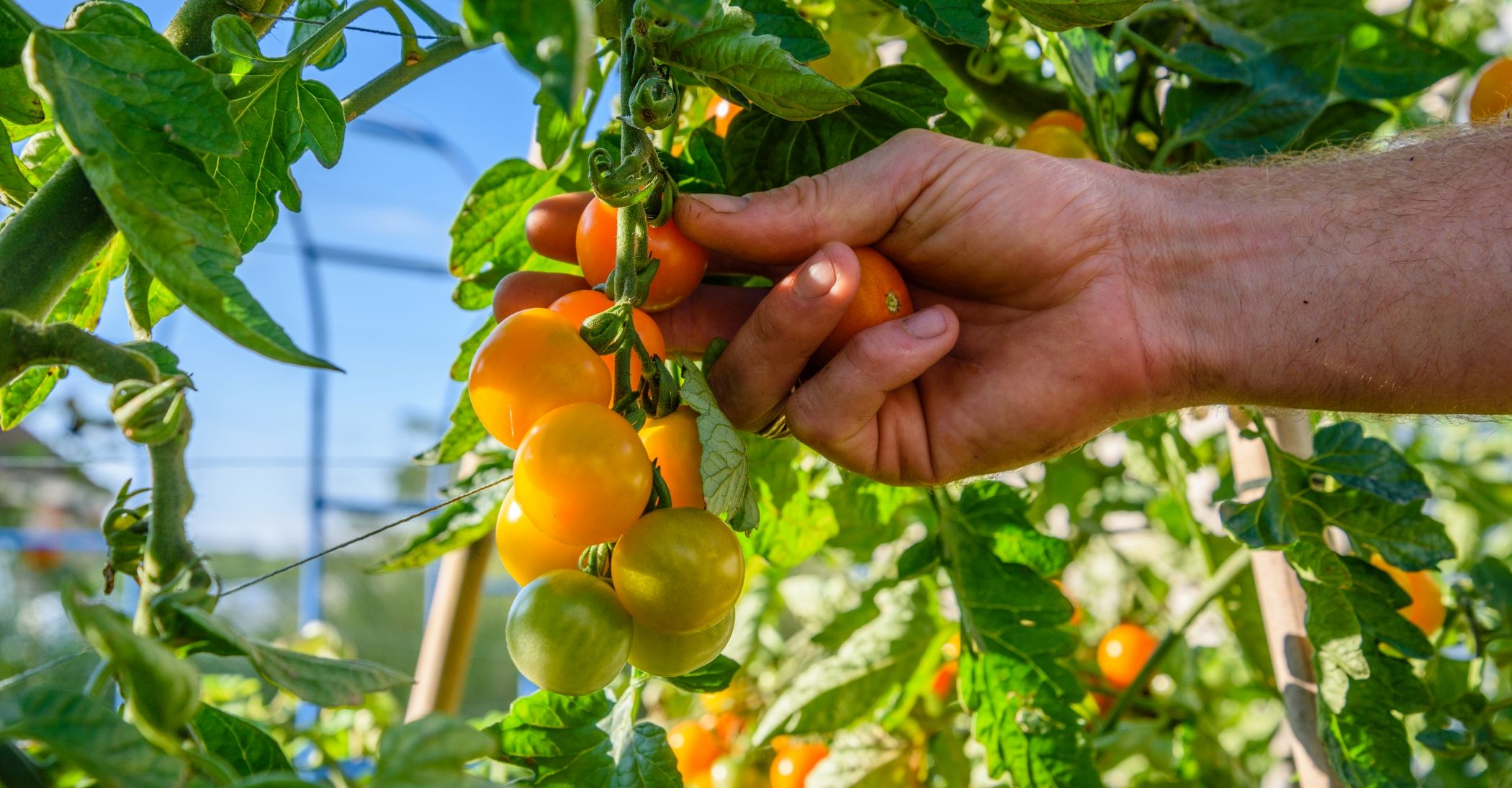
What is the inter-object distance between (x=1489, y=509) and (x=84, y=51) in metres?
1.58

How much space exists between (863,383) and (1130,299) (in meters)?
0.26

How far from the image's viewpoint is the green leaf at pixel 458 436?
0.75 meters

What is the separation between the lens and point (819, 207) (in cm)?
68

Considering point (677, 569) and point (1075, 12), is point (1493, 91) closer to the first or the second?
point (1075, 12)

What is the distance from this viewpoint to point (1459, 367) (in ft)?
2.55

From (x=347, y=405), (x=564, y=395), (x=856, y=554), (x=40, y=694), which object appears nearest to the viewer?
(x=40, y=694)

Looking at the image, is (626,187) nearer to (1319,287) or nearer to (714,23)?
(714,23)

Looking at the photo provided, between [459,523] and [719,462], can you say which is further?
[459,523]

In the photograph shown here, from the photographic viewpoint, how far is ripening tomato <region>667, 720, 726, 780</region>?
119cm

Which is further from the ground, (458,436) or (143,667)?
(143,667)

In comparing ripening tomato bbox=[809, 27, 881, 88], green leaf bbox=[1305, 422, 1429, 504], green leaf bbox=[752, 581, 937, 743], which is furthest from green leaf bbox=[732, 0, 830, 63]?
green leaf bbox=[752, 581, 937, 743]

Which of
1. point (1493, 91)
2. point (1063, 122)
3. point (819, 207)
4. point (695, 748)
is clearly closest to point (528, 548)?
point (819, 207)

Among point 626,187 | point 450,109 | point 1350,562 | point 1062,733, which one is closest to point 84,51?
point 626,187

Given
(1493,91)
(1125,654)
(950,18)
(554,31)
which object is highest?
(554,31)
